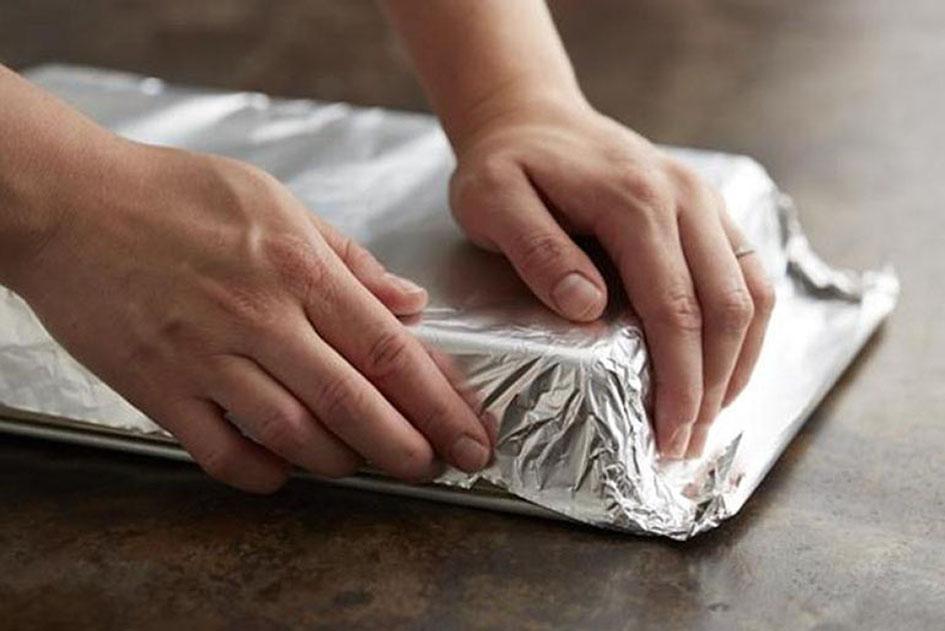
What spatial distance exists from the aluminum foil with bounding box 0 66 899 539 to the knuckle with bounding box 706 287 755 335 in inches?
2.2

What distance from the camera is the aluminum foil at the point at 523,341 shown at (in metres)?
1.26

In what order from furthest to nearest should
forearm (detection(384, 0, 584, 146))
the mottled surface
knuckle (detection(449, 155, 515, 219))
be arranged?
forearm (detection(384, 0, 584, 146)) < knuckle (detection(449, 155, 515, 219)) < the mottled surface

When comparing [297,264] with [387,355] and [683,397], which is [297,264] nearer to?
[387,355]

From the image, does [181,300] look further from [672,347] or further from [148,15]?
[148,15]

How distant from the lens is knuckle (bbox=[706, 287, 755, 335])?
134 centimetres

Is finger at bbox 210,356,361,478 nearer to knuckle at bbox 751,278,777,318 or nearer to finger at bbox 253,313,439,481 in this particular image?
finger at bbox 253,313,439,481

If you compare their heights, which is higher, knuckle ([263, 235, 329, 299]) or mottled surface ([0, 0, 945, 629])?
knuckle ([263, 235, 329, 299])

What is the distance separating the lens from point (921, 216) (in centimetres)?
182

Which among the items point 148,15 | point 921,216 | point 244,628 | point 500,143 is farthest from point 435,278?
point 148,15

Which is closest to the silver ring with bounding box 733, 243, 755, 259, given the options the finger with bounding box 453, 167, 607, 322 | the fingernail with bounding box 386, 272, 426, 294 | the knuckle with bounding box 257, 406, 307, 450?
the finger with bounding box 453, 167, 607, 322

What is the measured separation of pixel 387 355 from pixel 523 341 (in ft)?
0.29

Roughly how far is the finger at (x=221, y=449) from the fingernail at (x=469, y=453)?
121 mm

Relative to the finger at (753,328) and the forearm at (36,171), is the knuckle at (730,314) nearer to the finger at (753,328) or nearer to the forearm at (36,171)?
the finger at (753,328)

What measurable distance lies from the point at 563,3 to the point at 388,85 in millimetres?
358
